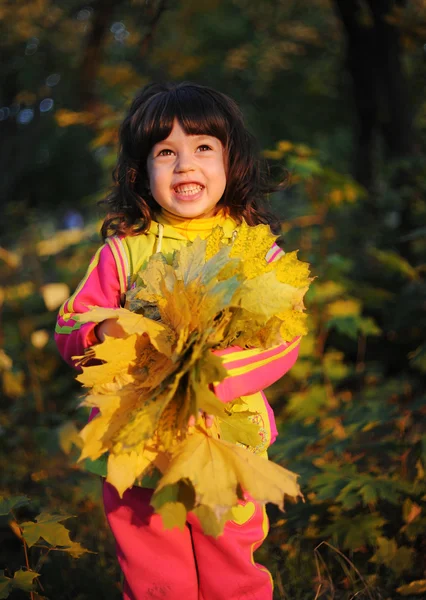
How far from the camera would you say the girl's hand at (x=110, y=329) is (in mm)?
2021

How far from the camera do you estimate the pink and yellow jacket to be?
197 cm

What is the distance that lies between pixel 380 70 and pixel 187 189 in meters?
4.14

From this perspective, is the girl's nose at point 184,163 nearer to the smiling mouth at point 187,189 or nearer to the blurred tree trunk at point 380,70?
the smiling mouth at point 187,189

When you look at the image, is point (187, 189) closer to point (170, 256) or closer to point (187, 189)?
point (187, 189)

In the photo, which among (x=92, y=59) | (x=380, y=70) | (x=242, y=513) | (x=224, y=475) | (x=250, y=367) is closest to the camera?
(x=224, y=475)

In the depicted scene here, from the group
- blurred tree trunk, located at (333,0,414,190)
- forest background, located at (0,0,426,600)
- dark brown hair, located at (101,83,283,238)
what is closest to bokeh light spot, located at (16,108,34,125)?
forest background, located at (0,0,426,600)

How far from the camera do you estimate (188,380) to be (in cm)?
180

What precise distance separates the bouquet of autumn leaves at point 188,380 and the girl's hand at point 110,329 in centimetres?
7

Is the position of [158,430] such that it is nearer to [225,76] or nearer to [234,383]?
[234,383]

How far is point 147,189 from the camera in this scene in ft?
8.09

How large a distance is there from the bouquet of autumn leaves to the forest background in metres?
0.50

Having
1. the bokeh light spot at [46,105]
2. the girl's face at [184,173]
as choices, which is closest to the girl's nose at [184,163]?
the girl's face at [184,173]

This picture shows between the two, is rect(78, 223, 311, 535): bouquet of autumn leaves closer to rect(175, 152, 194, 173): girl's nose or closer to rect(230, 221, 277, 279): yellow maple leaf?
rect(230, 221, 277, 279): yellow maple leaf

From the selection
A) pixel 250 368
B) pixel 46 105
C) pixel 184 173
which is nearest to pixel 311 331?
pixel 184 173
